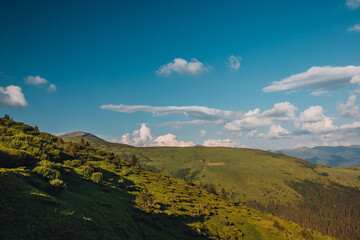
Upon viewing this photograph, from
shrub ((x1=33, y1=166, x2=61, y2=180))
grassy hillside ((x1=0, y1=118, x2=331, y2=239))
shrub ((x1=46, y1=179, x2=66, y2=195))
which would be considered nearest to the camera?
grassy hillside ((x1=0, y1=118, x2=331, y2=239))

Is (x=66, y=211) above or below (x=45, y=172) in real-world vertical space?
below

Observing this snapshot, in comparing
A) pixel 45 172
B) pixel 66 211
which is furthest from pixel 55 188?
pixel 66 211

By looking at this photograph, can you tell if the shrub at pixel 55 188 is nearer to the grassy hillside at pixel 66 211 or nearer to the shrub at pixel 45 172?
the grassy hillside at pixel 66 211

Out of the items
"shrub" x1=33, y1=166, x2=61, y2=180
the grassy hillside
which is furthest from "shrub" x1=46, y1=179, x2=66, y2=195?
"shrub" x1=33, y1=166, x2=61, y2=180

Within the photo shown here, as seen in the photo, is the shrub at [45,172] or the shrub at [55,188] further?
the shrub at [45,172]

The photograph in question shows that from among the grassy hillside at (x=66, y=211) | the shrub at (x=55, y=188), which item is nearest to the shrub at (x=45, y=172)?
the grassy hillside at (x=66, y=211)

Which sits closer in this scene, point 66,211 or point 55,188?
point 66,211

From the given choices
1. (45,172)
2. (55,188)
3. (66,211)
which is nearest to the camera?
(66,211)

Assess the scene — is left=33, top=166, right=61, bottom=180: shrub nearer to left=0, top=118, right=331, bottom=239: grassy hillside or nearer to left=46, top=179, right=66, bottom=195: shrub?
left=0, top=118, right=331, bottom=239: grassy hillside

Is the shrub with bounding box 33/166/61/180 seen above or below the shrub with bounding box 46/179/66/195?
above

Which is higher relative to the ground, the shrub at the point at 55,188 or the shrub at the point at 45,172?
the shrub at the point at 45,172

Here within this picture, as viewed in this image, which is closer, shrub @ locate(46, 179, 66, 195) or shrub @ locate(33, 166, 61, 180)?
shrub @ locate(46, 179, 66, 195)

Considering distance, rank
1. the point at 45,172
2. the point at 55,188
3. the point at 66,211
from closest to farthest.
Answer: the point at 66,211, the point at 55,188, the point at 45,172

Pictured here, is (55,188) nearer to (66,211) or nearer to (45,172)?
(45,172)
